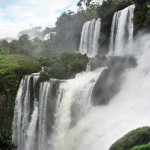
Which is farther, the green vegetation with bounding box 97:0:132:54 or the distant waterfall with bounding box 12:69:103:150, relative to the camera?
the green vegetation with bounding box 97:0:132:54

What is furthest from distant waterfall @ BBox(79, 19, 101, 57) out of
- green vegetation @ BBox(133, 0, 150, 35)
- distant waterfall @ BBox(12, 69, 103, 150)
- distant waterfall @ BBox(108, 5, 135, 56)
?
distant waterfall @ BBox(12, 69, 103, 150)

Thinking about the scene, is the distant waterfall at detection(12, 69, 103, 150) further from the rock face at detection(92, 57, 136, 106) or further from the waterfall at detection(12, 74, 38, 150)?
the rock face at detection(92, 57, 136, 106)

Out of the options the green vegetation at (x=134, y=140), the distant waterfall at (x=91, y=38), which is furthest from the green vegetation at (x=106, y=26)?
the green vegetation at (x=134, y=140)

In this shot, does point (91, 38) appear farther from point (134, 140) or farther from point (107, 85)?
point (134, 140)

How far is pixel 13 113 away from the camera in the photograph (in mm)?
41562

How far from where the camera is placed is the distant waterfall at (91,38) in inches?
1978

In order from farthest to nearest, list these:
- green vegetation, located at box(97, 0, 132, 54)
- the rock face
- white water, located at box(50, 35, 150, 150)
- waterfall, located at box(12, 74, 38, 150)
A: green vegetation, located at box(97, 0, 132, 54) < waterfall, located at box(12, 74, 38, 150) < the rock face < white water, located at box(50, 35, 150, 150)

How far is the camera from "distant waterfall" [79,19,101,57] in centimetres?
5025

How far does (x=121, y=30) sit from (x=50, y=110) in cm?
1338

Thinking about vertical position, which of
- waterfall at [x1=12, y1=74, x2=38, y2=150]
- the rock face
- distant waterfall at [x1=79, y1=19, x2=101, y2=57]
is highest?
distant waterfall at [x1=79, y1=19, x2=101, y2=57]

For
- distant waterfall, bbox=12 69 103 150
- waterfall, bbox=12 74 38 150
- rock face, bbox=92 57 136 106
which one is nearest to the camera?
rock face, bbox=92 57 136 106

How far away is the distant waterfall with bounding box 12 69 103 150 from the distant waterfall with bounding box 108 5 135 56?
6246 mm

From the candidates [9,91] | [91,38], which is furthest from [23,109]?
[91,38]

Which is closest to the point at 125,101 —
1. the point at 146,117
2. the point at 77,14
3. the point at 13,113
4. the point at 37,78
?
the point at 146,117
